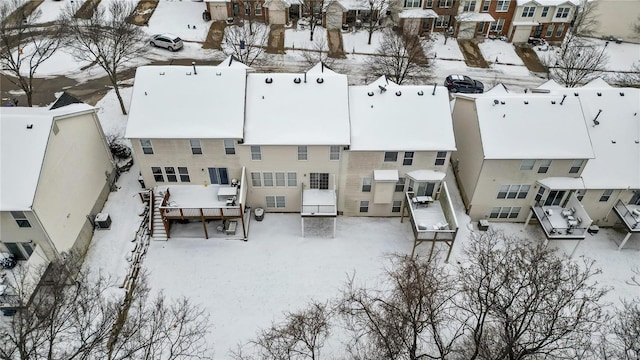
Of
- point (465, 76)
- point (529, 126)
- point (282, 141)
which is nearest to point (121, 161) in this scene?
point (282, 141)

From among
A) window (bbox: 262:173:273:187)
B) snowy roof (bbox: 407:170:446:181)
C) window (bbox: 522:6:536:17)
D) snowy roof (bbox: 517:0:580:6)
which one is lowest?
window (bbox: 262:173:273:187)

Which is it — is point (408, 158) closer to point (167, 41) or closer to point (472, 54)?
point (472, 54)

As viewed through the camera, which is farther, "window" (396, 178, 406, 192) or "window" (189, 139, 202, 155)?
"window" (396, 178, 406, 192)

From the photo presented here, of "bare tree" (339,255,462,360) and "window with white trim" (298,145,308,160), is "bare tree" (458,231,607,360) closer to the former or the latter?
"bare tree" (339,255,462,360)

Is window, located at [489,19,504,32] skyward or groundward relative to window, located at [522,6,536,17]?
groundward

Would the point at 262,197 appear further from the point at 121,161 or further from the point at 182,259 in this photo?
the point at 121,161

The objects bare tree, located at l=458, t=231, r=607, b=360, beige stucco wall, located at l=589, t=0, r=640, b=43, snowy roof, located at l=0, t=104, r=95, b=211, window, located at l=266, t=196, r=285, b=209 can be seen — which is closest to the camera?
bare tree, located at l=458, t=231, r=607, b=360

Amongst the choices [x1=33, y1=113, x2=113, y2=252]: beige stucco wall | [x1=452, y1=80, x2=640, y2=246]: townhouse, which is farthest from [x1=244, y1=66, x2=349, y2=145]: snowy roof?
[x1=33, y1=113, x2=113, y2=252]: beige stucco wall
